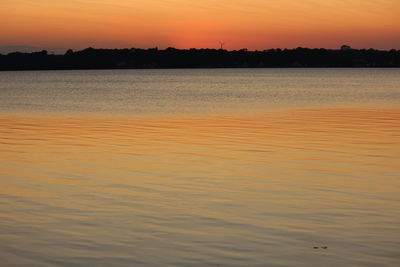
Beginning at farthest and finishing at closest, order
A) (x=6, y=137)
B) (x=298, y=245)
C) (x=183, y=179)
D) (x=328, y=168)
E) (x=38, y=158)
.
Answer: (x=6, y=137) < (x=38, y=158) < (x=328, y=168) < (x=183, y=179) < (x=298, y=245)

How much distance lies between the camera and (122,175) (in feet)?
56.8

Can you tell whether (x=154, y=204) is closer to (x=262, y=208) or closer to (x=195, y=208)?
(x=195, y=208)

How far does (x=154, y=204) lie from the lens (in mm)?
13586

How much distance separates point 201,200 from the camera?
14.0 metres

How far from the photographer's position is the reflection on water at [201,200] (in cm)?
1015

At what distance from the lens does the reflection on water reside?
1015cm

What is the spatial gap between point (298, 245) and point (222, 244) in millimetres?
1252

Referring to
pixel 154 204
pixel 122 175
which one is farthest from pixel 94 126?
pixel 154 204

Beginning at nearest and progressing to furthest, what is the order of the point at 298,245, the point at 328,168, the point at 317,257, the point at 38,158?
the point at 317,257 < the point at 298,245 < the point at 328,168 < the point at 38,158

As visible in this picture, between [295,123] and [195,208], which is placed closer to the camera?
[195,208]

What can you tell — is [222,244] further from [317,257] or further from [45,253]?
[45,253]

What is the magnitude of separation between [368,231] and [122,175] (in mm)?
7929

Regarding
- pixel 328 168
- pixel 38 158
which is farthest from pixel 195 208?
pixel 38 158

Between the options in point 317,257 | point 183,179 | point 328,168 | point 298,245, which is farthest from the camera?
point 328,168
